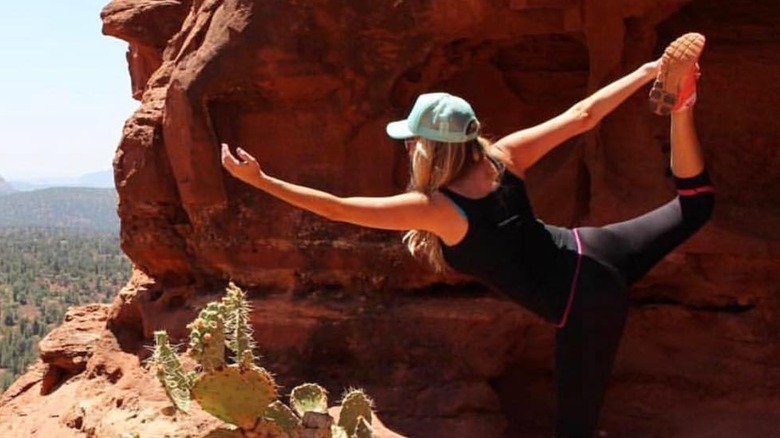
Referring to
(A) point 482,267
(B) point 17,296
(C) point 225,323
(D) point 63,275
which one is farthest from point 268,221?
(D) point 63,275

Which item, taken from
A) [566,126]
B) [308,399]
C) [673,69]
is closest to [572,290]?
[566,126]

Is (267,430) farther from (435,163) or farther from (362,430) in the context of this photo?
(435,163)

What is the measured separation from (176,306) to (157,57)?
3.32 m

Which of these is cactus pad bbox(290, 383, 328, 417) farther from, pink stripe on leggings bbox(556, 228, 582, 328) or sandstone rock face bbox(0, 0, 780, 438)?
pink stripe on leggings bbox(556, 228, 582, 328)

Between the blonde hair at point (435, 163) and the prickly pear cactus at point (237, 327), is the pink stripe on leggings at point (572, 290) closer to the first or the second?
the blonde hair at point (435, 163)

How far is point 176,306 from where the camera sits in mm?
9508

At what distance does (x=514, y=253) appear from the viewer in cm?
344

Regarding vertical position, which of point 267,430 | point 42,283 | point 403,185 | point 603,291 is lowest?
point 42,283

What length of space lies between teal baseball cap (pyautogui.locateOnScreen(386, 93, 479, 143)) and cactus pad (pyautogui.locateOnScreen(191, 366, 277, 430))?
2558mm

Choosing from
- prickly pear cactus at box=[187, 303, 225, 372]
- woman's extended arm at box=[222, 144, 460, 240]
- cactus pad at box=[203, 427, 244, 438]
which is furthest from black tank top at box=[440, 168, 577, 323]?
cactus pad at box=[203, 427, 244, 438]

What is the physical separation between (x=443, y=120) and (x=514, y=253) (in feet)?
A: 1.76

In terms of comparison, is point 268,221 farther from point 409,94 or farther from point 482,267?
point 482,267

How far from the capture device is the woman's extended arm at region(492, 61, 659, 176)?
366cm

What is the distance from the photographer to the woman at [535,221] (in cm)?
335
